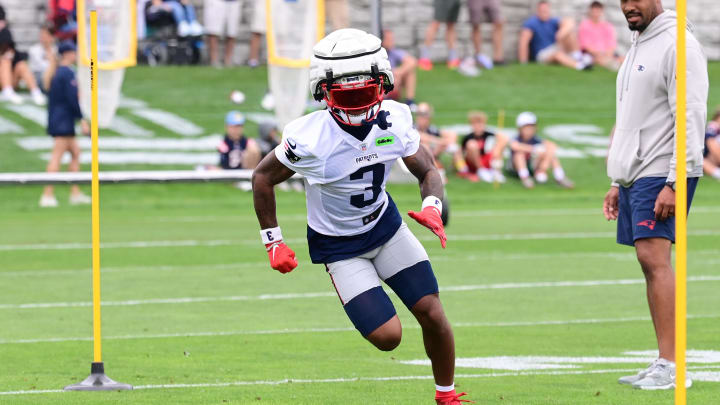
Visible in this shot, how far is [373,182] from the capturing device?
7242 millimetres

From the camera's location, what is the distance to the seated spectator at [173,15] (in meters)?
28.2

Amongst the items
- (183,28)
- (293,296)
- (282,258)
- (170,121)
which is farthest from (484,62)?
(282,258)

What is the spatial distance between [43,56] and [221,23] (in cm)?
397

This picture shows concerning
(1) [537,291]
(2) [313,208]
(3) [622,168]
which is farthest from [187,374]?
(1) [537,291]

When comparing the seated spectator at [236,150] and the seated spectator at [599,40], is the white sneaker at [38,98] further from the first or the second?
the seated spectator at [599,40]

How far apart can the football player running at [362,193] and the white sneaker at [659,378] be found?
130 centimetres

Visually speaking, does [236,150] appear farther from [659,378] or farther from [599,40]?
[659,378]

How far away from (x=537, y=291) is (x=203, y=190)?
11873 millimetres

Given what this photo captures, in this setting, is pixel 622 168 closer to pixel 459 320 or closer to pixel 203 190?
pixel 459 320

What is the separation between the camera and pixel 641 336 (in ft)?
33.2

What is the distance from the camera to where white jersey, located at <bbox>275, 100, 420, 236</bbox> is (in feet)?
23.4

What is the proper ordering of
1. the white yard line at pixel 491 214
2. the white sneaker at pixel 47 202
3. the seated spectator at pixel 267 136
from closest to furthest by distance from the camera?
the white yard line at pixel 491 214, the white sneaker at pixel 47 202, the seated spectator at pixel 267 136

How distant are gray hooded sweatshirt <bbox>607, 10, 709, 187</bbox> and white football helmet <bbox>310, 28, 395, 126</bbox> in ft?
5.88

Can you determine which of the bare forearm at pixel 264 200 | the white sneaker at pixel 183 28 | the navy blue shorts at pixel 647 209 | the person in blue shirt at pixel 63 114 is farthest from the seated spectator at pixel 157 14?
the bare forearm at pixel 264 200
